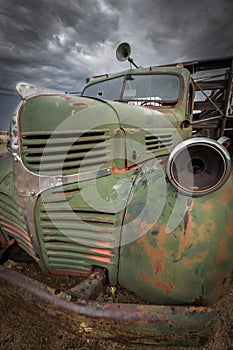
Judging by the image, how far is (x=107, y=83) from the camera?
10.6ft

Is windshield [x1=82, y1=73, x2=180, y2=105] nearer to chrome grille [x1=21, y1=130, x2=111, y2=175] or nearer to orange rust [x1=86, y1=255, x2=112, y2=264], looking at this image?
chrome grille [x1=21, y1=130, x2=111, y2=175]

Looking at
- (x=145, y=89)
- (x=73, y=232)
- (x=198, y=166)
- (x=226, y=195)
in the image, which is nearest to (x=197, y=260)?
(x=226, y=195)

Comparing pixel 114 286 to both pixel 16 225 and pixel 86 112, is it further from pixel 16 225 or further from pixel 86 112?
pixel 86 112

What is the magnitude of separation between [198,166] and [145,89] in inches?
79.3

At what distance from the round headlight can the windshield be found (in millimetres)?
1754

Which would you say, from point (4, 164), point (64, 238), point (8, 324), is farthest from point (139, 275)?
point (4, 164)

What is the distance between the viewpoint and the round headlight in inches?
45.5

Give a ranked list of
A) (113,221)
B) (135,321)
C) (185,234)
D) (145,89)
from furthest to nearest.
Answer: (145,89)
(113,221)
(185,234)
(135,321)

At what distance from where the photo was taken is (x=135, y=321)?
106 centimetres

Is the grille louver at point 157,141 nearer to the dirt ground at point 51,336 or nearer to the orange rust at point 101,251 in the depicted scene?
the orange rust at point 101,251

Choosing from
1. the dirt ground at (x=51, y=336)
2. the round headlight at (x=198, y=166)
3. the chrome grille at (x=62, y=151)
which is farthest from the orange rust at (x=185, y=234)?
the chrome grille at (x=62, y=151)

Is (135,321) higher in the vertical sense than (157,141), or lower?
lower

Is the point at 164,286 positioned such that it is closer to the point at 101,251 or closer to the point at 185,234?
the point at 185,234

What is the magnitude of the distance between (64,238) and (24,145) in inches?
25.5
